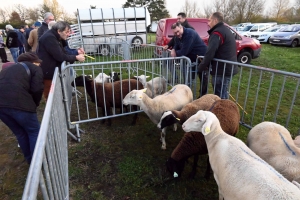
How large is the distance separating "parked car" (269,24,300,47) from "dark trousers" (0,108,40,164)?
21616 millimetres

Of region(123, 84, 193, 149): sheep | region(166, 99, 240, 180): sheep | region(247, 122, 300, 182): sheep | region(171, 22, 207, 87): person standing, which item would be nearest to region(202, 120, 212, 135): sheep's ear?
region(166, 99, 240, 180): sheep

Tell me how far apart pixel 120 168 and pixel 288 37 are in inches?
825

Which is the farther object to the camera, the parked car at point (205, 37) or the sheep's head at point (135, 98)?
the parked car at point (205, 37)

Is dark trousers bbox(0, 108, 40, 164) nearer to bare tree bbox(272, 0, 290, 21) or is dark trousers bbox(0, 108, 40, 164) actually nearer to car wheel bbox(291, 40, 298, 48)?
car wheel bbox(291, 40, 298, 48)

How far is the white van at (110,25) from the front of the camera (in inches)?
592

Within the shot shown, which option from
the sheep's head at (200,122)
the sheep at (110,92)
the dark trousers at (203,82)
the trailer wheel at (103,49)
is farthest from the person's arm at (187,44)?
the trailer wheel at (103,49)

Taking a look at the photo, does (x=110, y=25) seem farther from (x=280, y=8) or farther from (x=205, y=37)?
(x=280, y=8)

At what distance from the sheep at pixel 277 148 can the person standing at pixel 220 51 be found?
1646 mm

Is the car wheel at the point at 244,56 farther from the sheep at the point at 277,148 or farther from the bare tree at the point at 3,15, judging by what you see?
the bare tree at the point at 3,15

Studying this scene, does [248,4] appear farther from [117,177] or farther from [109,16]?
[117,177]

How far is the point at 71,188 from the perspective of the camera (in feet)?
9.53

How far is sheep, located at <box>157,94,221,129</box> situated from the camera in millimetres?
3373

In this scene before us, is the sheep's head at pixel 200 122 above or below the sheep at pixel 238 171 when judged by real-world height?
above

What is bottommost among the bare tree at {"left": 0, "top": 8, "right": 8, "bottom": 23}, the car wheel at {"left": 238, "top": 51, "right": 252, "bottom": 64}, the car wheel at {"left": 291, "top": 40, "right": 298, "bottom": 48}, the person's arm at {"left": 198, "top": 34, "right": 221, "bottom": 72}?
the car wheel at {"left": 291, "top": 40, "right": 298, "bottom": 48}
